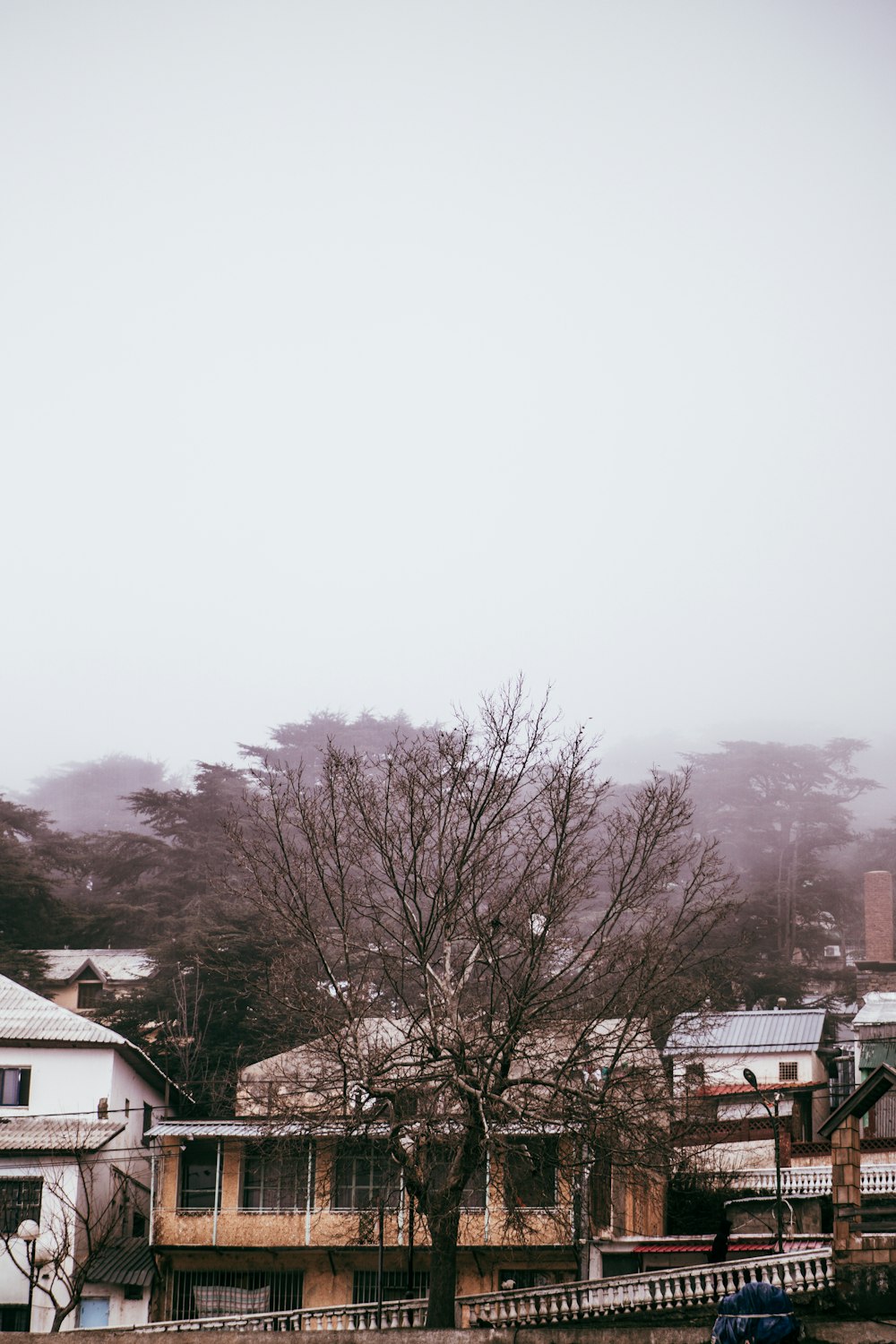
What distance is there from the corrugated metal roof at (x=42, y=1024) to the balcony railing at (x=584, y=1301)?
44.0 ft

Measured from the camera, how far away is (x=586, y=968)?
25.1m

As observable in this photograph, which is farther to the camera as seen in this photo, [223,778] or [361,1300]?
[223,778]

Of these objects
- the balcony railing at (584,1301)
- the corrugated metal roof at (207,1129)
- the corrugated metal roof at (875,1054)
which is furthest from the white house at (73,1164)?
the corrugated metal roof at (875,1054)

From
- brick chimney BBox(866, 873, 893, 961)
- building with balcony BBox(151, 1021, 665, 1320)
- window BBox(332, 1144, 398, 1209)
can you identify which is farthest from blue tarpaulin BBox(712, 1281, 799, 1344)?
brick chimney BBox(866, 873, 893, 961)

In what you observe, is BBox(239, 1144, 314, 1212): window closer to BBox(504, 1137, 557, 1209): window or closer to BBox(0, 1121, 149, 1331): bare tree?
BBox(0, 1121, 149, 1331): bare tree

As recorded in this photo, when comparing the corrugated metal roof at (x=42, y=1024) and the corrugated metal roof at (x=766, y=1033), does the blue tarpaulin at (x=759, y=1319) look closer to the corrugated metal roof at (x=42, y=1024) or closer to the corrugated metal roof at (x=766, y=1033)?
the corrugated metal roof at (x=42, y=1024)

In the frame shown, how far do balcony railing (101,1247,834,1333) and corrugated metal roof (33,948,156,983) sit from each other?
28.1 metres

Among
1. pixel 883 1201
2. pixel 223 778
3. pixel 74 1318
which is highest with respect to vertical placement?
pixel 223 778

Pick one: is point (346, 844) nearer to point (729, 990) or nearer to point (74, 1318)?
point (74, 1318)

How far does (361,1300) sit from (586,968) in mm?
12453

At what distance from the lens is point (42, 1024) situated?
39469 mm

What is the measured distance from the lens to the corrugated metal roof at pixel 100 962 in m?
55.1

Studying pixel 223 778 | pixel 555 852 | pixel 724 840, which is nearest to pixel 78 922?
pixel 223 778

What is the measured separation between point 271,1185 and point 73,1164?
4.82 meters
